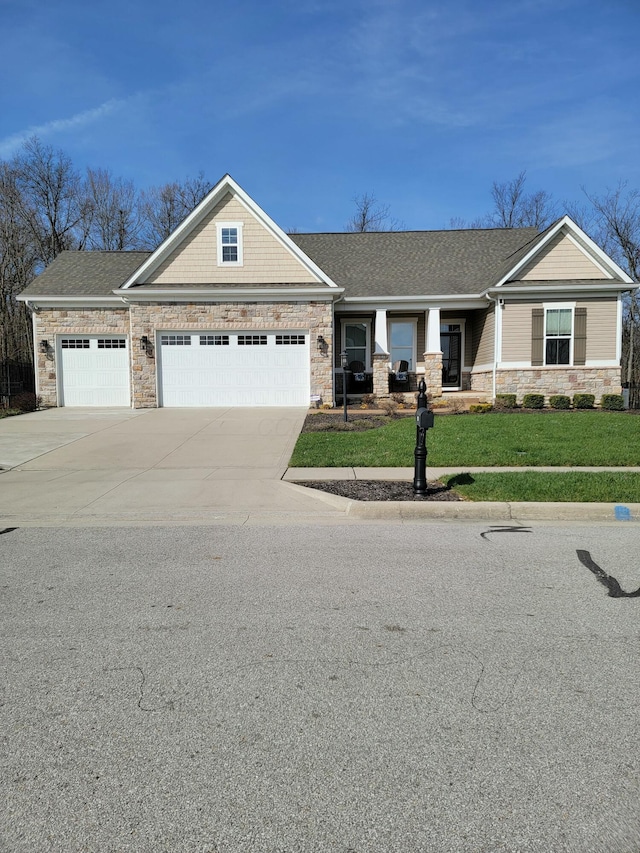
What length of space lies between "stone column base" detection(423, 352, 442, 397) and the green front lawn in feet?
15.7

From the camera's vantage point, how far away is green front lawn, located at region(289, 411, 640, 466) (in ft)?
33.3

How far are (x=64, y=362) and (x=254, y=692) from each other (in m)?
18.8

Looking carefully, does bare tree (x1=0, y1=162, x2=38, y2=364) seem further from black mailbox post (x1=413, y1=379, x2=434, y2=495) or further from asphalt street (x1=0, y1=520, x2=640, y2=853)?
asphalt street (x1=0, y1=520, x2=640, y2=853)

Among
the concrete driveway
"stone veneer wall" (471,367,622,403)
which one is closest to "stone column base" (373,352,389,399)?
"stone veneer wall" (471,367,622,403)

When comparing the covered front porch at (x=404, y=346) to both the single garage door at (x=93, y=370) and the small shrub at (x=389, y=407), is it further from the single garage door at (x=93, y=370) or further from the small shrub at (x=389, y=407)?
the single garage door at (x=93, y=370)

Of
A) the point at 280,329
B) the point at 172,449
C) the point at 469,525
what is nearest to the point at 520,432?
the point at 469,525

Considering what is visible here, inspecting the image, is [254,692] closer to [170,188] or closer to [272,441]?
[272,441]

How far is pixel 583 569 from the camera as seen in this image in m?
5.23

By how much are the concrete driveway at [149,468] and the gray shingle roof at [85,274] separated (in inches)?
202

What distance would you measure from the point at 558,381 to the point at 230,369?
11.0 meters

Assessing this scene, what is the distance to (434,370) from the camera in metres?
20.2

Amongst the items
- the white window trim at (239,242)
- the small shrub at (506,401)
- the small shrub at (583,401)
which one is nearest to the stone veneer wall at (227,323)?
the white window trim at (239,242)

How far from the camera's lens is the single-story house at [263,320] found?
18.8 meters

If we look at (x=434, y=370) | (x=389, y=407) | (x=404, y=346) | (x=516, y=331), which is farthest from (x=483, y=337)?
(x=389, y=407)
